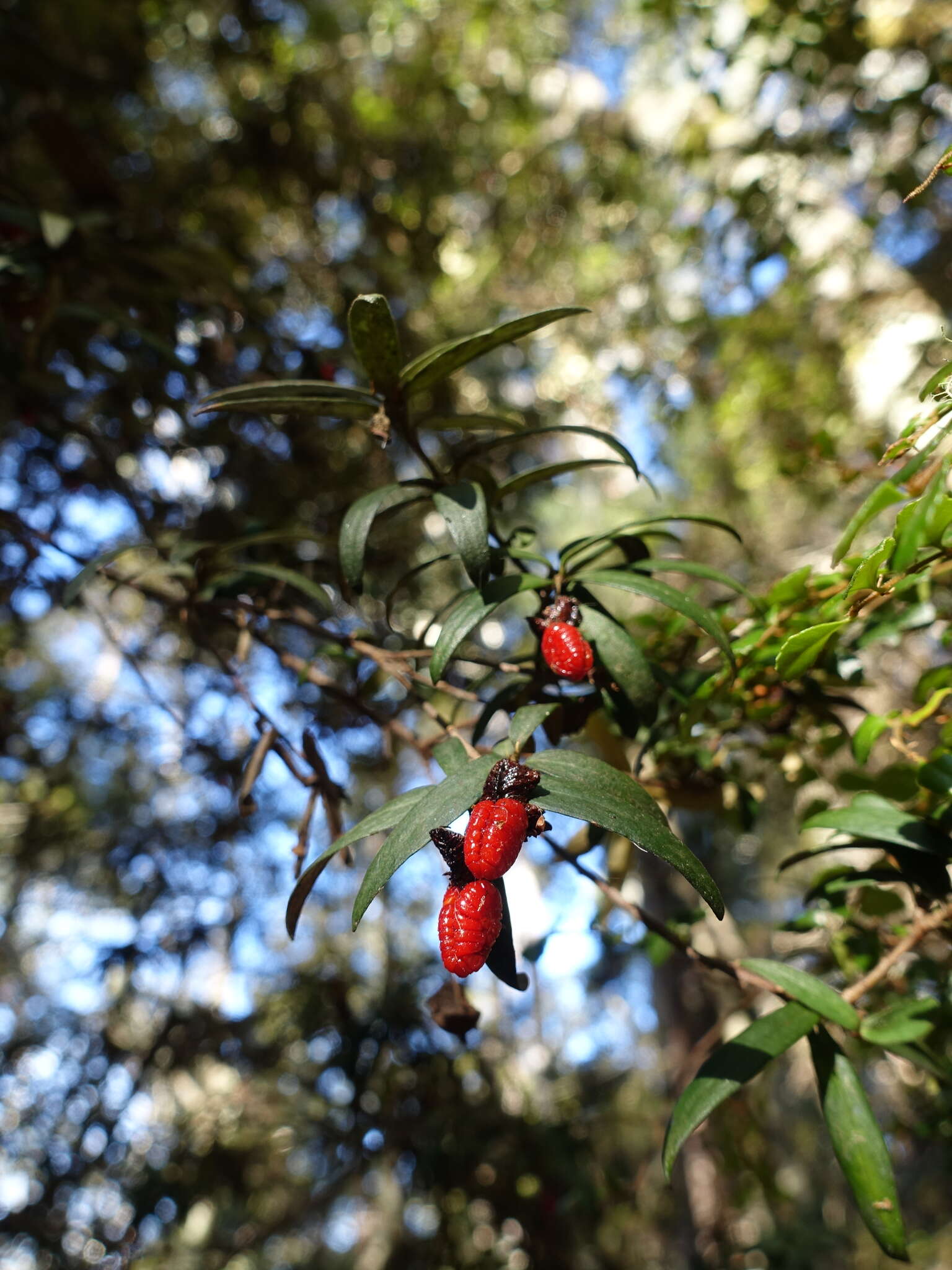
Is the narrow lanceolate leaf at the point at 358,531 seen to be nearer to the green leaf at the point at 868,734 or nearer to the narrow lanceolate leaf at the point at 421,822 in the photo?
the narrow lanceolate leaf at the point at 421,822

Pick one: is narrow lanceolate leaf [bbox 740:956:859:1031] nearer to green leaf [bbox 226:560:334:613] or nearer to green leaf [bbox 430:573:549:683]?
green leaf [bbox 430:573:549:683]

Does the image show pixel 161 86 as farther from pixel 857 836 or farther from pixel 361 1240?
pixel 361 1240

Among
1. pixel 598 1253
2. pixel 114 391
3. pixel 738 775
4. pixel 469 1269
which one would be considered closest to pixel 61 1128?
pixel 469 1269

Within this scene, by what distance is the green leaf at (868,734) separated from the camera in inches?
39.1

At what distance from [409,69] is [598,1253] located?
12.6ft

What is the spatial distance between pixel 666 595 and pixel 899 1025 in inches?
20.8

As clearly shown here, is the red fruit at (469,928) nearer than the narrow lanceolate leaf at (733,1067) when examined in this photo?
Yes

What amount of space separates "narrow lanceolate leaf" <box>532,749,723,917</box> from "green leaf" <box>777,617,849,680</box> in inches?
8.9

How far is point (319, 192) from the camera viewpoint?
254cm

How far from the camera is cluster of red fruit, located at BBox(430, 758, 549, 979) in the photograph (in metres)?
0.59

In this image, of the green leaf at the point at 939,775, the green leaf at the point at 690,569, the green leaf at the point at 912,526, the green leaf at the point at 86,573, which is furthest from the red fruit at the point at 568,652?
the green leaf at the point at 86,573

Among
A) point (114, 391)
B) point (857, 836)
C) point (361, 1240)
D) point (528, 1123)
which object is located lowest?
point (361, 1240)

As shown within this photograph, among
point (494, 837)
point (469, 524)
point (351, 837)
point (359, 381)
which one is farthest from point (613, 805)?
point (359, 381)

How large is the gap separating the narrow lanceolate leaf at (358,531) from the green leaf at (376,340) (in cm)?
12
